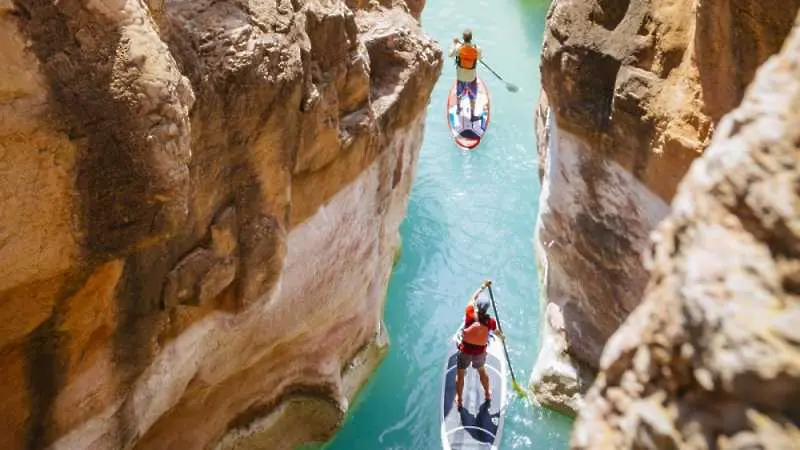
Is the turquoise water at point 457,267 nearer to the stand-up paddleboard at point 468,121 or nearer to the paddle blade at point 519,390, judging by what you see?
the paddle blade at point 519,390

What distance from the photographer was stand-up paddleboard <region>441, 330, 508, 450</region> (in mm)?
6762

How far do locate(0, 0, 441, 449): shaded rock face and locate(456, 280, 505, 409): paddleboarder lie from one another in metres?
1.09

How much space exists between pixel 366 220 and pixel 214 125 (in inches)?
102

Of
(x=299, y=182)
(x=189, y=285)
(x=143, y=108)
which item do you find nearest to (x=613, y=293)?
(x=299, y=182)

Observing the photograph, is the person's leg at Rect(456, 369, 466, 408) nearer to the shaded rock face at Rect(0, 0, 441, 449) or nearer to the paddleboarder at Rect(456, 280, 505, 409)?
the paddleboarder at Rect(456, 280, 505, 409)

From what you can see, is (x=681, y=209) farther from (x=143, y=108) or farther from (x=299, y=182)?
(x=299, y=182)

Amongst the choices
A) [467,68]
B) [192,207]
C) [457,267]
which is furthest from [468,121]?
[192,207]

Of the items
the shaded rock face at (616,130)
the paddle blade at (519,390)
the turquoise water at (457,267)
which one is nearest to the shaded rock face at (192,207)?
the turquoise water at (457,267)

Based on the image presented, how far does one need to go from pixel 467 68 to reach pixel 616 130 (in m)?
6.02

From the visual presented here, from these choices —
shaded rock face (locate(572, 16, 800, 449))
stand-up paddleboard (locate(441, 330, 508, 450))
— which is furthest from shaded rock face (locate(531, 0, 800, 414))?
shaded rock face (locate(572, 16, 800, 449))

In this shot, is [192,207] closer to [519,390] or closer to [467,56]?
[519,390]

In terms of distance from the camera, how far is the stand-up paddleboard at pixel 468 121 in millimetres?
11688

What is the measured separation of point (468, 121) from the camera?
1188 centimetres

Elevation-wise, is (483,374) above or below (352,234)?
below
